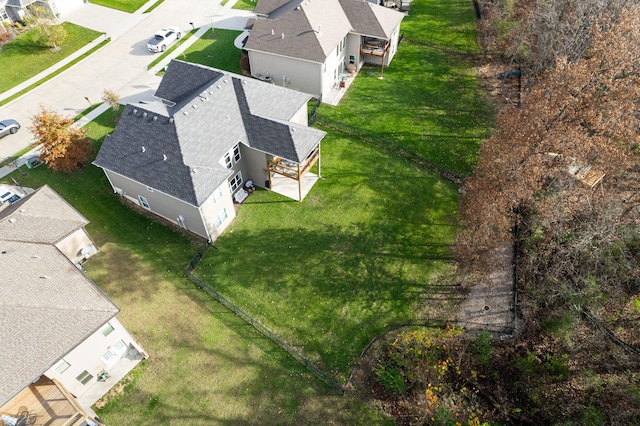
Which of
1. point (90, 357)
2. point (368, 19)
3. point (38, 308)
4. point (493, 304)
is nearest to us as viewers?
point (38, 308)

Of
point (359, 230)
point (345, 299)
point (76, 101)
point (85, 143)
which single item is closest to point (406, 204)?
point (359, 230)

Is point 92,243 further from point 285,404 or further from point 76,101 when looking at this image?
point 76,101

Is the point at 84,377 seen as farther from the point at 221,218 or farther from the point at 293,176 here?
the point at 293,176

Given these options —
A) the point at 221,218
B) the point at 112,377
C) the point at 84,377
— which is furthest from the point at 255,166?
the point at 84,377

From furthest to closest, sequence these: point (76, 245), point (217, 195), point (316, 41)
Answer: point (316, 41) → point (217, 195) → point (76, 245)

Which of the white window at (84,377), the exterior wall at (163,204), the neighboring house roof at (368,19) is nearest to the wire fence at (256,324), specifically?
the exterior wall at (163,204)

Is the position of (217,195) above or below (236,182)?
above
